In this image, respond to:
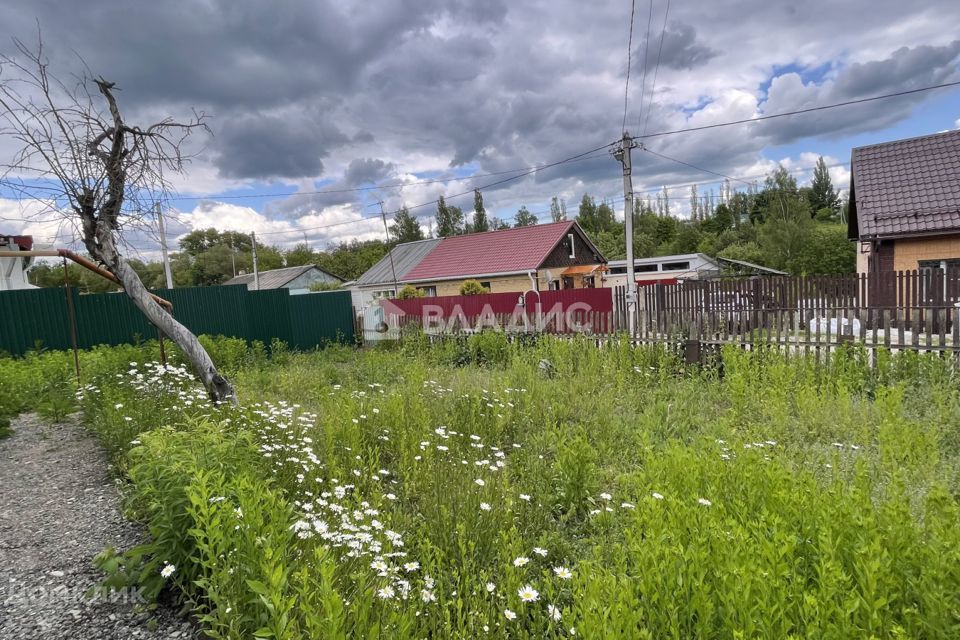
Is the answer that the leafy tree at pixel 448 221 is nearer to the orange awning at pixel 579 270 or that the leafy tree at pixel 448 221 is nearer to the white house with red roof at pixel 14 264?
the orange awning at pixel 579 270

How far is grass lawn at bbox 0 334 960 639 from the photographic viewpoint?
1670mm

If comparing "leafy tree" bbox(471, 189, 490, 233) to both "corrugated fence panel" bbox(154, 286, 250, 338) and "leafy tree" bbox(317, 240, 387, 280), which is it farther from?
"corrugated fence panel" bbox(154, 286, 250, 338)

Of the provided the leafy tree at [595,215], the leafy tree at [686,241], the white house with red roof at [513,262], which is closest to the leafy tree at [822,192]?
the leafy tree at [686,241]

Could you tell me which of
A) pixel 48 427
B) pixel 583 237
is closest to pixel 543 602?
pixel 48 427

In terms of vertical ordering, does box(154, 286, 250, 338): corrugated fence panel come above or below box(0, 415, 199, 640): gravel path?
above

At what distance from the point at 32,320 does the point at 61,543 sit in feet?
30.1

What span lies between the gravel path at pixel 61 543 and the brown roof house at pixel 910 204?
1445 centimetres

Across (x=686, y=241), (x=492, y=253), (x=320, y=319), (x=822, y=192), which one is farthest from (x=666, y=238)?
(x=320, y=319)

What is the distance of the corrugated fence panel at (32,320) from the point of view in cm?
904

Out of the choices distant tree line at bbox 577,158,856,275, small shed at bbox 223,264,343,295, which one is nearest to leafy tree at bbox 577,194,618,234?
distant tree line at bbox 577,158,856,275

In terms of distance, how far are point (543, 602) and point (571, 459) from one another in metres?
1.10

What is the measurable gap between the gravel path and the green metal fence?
5.33 meters

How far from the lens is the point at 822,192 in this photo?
4619 cm

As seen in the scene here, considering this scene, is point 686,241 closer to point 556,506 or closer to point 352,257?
point 352,257
